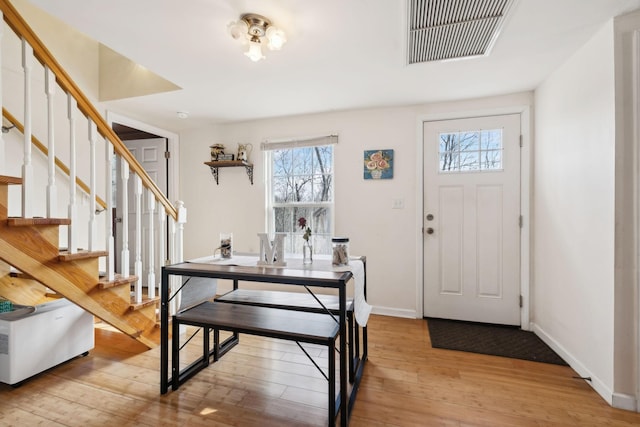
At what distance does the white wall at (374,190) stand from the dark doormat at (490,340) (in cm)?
37

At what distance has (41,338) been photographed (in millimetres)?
1947

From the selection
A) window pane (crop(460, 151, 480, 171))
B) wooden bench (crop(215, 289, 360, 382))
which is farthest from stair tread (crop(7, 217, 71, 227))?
window pane (crop(460, 151, 480, 171))

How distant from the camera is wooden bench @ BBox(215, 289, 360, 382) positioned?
73.5 inches

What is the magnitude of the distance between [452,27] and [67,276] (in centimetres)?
275

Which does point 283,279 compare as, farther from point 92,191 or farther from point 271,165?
point 271,165

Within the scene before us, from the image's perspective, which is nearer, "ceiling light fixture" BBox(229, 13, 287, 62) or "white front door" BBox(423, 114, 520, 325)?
"ceiling light fixture" BBox(229, 13, 287, 62)

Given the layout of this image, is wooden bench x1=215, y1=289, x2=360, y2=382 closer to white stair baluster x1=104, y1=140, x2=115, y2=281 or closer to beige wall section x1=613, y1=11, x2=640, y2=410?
white stair baluster x1=104, y1=140, x2=115, y2=281

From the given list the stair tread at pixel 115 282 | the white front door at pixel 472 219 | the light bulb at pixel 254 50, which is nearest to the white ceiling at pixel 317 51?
the light bulb at pixel 254 50

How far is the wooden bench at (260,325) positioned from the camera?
150 cm

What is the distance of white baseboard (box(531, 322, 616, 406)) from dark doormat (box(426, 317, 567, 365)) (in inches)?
1.4

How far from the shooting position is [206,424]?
1.54m

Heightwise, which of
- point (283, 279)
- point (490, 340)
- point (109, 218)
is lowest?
point (490, 340)

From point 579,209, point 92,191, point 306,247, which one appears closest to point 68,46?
point 92,191

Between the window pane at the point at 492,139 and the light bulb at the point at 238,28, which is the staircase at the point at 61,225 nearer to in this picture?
the light bulb at the point at 238,28
